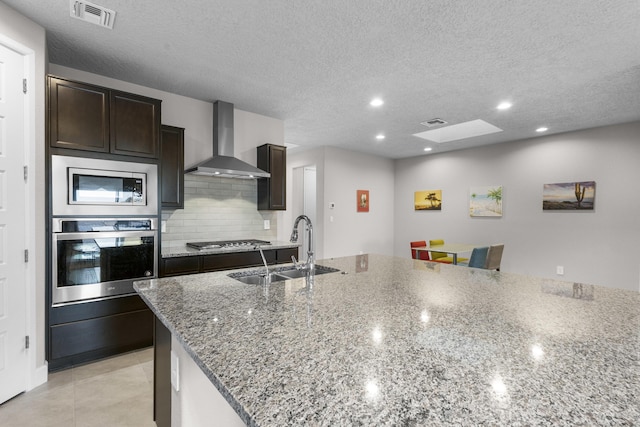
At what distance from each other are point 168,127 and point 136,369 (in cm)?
231

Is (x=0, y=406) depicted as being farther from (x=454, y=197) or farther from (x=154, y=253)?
(x=454, y=197)

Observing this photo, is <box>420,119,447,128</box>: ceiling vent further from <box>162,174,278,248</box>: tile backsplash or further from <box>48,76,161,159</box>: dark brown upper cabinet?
<box>48,76,161,159</box>: dark brown upper cabinet

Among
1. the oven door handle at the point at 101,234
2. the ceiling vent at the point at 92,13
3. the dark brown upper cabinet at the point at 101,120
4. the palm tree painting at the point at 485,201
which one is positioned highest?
the ceiling vent at the point at 92,13

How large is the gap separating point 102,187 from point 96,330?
3.94ft

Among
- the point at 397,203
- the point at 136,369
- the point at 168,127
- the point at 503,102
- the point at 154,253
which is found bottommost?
the point at 136,369

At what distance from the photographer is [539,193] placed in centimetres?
531

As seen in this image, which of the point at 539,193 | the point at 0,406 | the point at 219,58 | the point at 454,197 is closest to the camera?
the point at 0,406

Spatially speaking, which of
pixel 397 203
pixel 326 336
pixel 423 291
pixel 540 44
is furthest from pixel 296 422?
pixel 397 203

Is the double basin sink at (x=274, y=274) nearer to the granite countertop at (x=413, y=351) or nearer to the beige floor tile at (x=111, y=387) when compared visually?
the granite countertop at (x=413, y=351)

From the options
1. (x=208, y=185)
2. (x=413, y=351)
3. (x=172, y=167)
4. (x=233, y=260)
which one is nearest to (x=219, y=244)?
(x=233, y=260)

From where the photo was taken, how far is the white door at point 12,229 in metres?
2.08

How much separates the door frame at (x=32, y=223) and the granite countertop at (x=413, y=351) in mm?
1357

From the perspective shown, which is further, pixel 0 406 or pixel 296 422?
pixel 0 406

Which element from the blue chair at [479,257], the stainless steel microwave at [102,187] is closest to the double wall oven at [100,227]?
the stainless steel microwave at [102,187]
